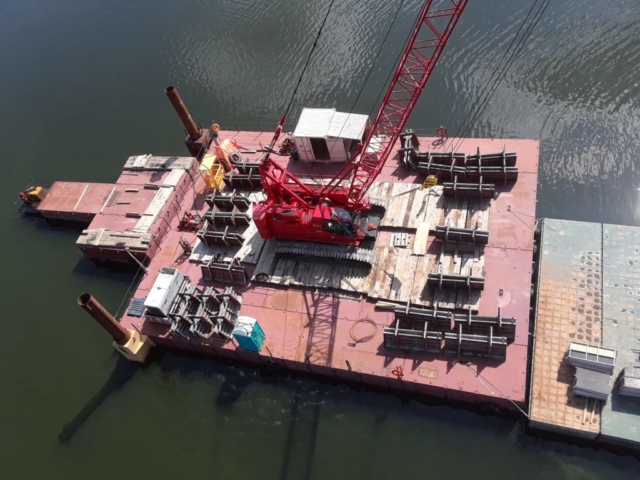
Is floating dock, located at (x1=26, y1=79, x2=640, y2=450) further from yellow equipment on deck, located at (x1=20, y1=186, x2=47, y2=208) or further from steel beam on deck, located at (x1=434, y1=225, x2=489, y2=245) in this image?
yellow equipment on deck, located at (x1=20, y1=186, x2=47, y2=208)

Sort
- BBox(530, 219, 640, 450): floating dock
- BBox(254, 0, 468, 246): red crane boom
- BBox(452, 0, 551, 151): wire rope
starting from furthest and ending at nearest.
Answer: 1. BBox(452, 0, 551, 151): wire rope
2. BBox(254, 0, 468, 246): red crane boom
3. BBox(530, 219, 640, 450): floating dock

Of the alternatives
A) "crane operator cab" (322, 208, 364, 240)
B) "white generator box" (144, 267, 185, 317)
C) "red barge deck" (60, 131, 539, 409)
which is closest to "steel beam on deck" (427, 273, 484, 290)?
"red barge deck" (60, 131, 539, 409)

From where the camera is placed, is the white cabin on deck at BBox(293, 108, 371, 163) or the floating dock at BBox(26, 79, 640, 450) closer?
the floating dock at BBox(26, 79, 640, 450)

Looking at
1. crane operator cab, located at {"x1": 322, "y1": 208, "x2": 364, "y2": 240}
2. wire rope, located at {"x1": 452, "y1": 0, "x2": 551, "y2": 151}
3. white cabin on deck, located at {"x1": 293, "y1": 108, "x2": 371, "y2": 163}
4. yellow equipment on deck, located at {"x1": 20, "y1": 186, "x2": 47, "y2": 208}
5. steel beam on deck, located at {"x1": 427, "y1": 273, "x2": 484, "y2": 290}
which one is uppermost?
wire rope, located at {"x1": 452, "y1": 0, "x2": 551, "y2": 151}

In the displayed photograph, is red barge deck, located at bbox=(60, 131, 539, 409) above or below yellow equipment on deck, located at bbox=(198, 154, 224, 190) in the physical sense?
below

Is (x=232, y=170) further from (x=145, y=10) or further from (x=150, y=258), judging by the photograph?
(x=145, y=10)

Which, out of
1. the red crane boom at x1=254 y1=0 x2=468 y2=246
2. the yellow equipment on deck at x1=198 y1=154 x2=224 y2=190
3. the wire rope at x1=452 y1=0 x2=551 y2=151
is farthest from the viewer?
the wire rope at x1=452 y1=0 x2=551 y2=151

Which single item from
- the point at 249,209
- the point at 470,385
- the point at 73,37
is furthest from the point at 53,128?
the point at 470,385
